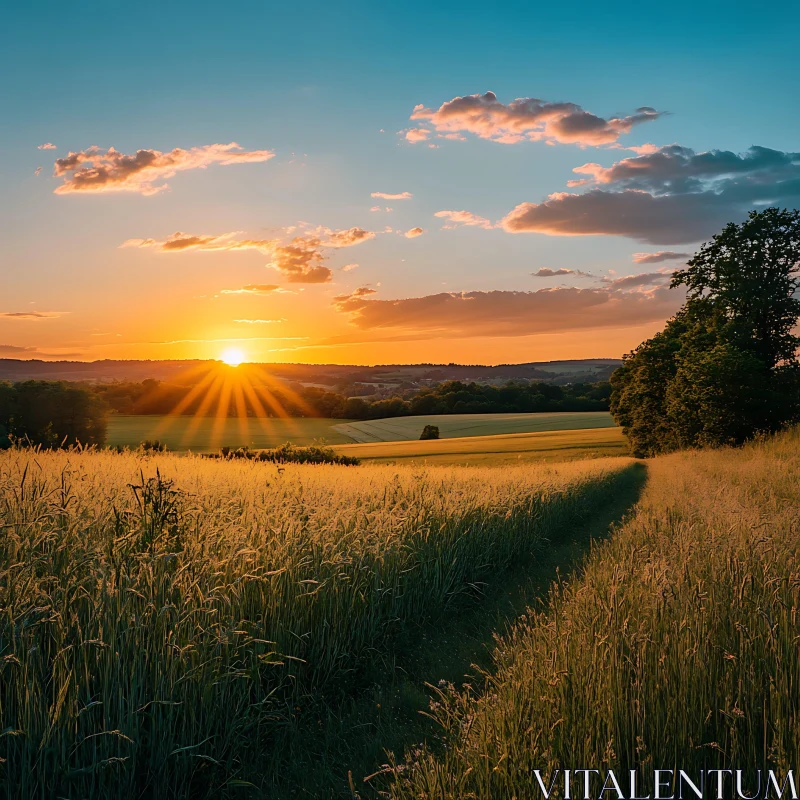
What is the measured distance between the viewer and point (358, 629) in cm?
570

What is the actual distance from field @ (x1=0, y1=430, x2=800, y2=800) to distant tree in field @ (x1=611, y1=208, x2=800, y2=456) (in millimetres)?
33994

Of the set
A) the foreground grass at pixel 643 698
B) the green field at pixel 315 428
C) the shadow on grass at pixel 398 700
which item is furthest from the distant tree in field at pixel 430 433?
the foreground grass at pixel 643 698

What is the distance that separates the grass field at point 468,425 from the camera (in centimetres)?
7162

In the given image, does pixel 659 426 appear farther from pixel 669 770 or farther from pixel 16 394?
pixel 16 394

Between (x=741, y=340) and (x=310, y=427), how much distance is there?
53.4 metres

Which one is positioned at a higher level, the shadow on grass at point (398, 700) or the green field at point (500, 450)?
the shadow on grass at point (398, 700)

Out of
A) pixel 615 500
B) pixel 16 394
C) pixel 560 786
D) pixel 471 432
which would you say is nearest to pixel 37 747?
pixel 560 786

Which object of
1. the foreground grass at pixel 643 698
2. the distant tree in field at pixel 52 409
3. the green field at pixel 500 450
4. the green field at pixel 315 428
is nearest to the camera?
the foreground grass at pixel 643 698

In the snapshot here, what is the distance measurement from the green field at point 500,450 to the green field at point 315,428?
1151cm

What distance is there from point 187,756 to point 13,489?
3861 mm

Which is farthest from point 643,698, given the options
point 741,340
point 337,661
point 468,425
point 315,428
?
point 315,428

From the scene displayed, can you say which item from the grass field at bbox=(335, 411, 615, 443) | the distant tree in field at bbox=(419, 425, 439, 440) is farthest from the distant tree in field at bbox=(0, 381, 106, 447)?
the distant tree in field at bbox=(419, 425, 439, 440)

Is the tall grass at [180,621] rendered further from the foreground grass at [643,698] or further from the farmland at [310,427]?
the farmland at [310,427]

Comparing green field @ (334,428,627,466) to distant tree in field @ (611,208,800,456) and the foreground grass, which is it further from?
the foreground grass
